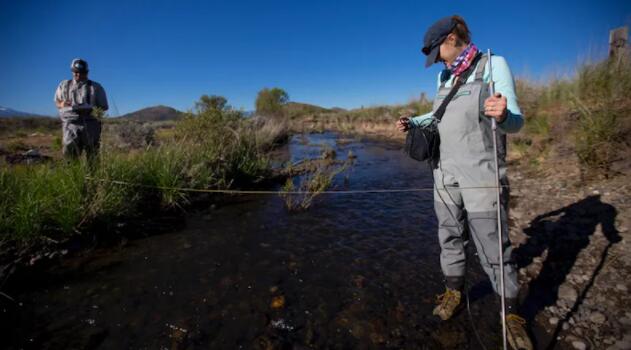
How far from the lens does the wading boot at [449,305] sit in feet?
8.08

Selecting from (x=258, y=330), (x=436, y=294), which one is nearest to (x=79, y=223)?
(x=258, y=330)

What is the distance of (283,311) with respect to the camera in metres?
2.65

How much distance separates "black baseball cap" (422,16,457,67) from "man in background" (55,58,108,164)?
5630 mm

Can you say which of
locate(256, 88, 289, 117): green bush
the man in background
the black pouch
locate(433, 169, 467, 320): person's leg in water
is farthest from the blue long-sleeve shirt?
locate(256, 88, 289, 117): green bush

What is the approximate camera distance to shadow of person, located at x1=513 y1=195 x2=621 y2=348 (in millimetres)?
2523

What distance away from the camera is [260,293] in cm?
291

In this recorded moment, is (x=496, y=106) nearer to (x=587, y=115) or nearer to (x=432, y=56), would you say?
(x=432, y=56)

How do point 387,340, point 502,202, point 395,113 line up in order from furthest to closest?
point 395,113 → point 387,340 → point 502,202

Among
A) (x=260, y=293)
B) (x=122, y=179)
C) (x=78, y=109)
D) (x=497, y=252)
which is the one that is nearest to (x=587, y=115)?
(x=497, y=252)

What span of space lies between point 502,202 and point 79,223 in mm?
4986

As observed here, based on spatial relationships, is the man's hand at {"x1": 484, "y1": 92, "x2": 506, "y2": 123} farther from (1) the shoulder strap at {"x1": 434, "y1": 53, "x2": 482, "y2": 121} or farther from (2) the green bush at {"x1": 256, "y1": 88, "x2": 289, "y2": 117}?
(2) the green bush at {"x1": 256, "y1": 88, "x2": 289, "y2": 117}

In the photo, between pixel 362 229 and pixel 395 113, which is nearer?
pixel 362 229

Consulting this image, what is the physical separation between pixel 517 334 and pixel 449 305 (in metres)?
0.53

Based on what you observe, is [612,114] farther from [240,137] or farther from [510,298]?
[240,137]
